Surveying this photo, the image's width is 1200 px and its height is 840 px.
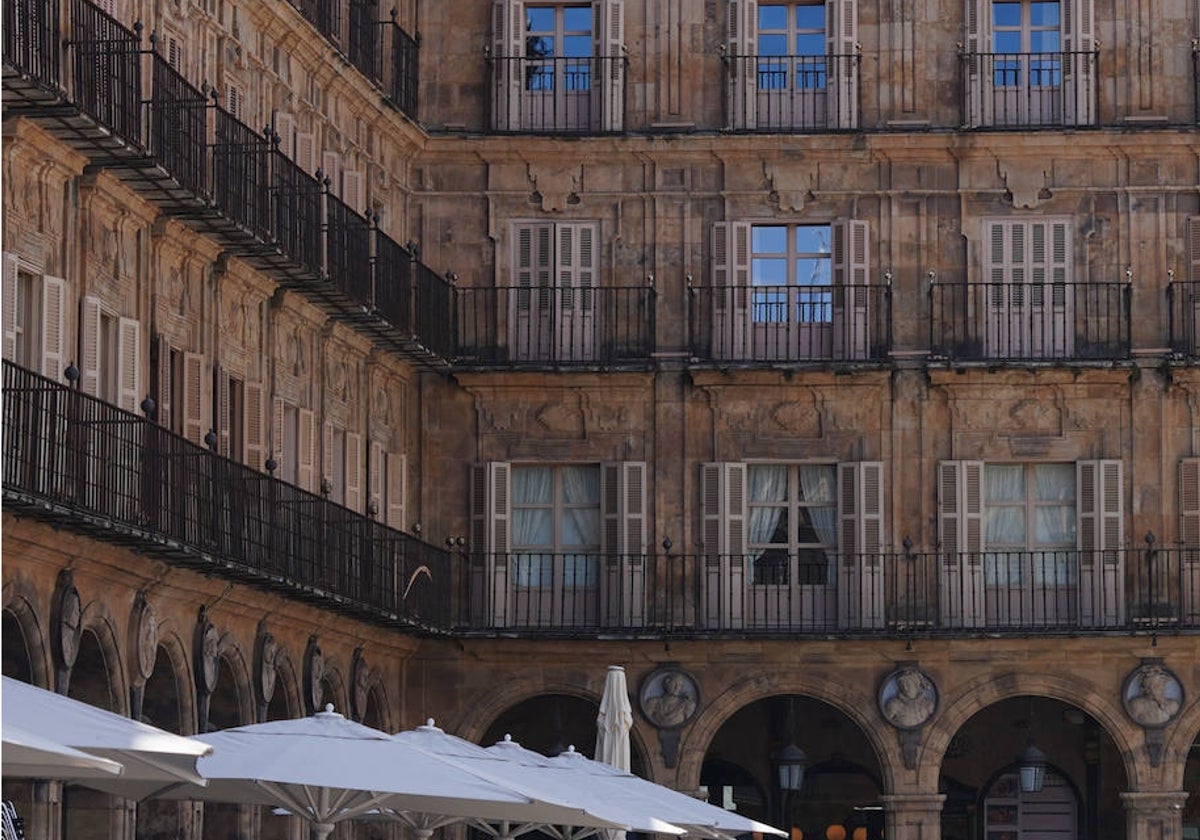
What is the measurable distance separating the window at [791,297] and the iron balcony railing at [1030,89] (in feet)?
6.92

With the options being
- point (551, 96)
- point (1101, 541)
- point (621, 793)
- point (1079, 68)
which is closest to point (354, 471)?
point (551, 96)

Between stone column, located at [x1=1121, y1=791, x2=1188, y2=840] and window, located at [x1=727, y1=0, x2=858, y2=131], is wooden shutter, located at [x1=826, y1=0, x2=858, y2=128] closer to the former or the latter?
window, located at [x1=727, y1=0, x2=858, y2=131]

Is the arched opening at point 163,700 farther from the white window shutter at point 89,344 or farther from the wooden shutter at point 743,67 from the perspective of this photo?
the wooden shutter at point 743,67

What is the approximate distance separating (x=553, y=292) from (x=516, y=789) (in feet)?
64.4

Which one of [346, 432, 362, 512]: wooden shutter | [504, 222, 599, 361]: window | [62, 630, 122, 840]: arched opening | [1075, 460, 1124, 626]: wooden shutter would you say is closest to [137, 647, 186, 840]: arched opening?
[62, 630, 122, 840]: arched opening

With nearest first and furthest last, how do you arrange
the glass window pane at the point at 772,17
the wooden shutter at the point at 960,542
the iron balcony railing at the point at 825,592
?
the iron balcony railing at the point at 825,592, the wooden shutter at the point at 960,542, the glass window pane at the point at 772,17

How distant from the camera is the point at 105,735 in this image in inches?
459

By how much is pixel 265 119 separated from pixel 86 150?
684 cm

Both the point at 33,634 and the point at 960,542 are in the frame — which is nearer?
the point at 33,634

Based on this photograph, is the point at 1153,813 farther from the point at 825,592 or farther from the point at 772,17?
the point at 772,17

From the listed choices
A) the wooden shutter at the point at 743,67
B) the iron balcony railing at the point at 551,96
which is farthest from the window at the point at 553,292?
the wooden shutter at the point at 743,67

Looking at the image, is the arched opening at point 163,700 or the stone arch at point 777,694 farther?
the stone arch at point 777,694

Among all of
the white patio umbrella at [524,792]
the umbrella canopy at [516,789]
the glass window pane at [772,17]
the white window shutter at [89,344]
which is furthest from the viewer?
the glass window pane at [772,17]

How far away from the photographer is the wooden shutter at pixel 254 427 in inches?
1134
